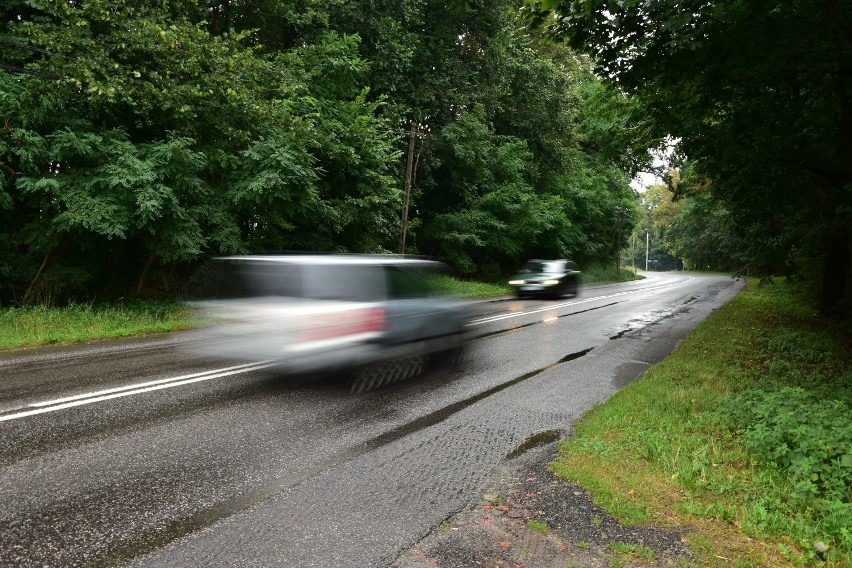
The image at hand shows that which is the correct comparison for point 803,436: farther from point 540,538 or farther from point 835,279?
point 835,279

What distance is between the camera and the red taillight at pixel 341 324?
5871mm

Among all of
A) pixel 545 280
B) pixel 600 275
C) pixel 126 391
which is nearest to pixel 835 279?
pixel 545 280

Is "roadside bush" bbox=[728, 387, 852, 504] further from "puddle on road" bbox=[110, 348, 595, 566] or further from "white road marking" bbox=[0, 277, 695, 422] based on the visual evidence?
"white road marking" bbox=[0, 277, 695, 422]

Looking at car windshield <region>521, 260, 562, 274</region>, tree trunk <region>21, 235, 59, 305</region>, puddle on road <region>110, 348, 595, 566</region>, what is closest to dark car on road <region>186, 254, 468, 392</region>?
puddle on road <region>110, 348, 595, 566</region>

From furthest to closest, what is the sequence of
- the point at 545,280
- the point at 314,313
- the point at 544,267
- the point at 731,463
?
the point at 544,267 < the point at 545,280 < the point at 314,313 < the point at 731,463

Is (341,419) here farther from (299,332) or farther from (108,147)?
(108,147)

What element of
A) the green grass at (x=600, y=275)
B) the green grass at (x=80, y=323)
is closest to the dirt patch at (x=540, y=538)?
the green grass at (x=80, y=323)

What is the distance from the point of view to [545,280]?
2020cm

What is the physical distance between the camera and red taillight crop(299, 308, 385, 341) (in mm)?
5871

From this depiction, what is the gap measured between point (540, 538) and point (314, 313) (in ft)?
12.0

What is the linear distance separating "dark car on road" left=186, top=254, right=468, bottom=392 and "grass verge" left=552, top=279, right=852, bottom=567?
9.03 feet

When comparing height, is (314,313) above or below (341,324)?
above

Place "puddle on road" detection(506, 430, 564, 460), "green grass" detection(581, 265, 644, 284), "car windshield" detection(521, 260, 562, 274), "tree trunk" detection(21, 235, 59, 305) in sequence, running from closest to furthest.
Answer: "puddle on road" detection(506, 430, 564, 460) < "tree trunk" detection(21, 235, 59, 305) < "car windshield" detection(521, 260, 562, 274) < "green grass" detection(581, 265, 644, 284)

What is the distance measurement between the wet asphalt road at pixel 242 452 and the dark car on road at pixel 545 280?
12.0 metres
